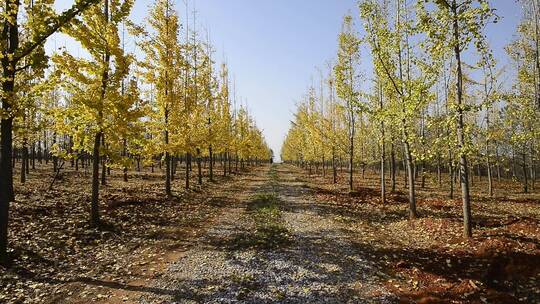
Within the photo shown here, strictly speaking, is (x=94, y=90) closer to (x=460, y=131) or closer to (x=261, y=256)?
(x=261, y=256)

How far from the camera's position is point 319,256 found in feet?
33.0

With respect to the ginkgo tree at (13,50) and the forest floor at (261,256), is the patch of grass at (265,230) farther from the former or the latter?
the ginkgo tree at (13,50)

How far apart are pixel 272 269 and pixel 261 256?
112 centimetres

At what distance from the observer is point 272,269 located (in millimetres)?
8977

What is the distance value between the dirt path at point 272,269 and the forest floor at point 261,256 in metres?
0.03

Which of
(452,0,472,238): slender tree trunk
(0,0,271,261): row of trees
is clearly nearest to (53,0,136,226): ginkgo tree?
(0,0,271,261): row of trees

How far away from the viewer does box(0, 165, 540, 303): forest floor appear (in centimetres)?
755

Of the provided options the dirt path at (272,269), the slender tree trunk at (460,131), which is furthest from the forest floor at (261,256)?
the slender tree trunk at (460,131)

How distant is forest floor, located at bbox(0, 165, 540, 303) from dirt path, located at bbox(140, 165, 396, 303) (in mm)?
29

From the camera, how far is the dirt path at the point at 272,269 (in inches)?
293

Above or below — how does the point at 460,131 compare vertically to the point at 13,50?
below

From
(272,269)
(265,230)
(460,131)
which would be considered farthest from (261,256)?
(460,131)

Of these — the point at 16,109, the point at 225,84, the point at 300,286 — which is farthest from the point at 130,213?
the point at 225,84

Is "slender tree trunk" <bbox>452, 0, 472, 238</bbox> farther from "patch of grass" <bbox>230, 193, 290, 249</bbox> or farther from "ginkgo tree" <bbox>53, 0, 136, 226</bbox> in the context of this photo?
"ginkgo tree" <bbox>53, 0, 136, 226</bbox>
